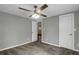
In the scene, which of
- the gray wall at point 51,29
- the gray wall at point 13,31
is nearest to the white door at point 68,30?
the gray wall at point 51,29

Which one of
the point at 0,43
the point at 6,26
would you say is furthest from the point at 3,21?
the point at 0,43

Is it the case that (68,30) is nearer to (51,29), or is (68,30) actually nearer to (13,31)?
(51,29)

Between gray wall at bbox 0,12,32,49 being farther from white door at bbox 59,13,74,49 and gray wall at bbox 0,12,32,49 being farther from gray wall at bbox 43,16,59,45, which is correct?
white door at bbox 59,13,74,49

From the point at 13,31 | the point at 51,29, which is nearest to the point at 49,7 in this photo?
the point at 51,29

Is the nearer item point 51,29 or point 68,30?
point 68,30

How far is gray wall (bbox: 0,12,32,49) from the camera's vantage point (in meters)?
1.96

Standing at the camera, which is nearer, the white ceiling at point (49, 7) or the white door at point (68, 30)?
the white ceiling at point (49, 7)

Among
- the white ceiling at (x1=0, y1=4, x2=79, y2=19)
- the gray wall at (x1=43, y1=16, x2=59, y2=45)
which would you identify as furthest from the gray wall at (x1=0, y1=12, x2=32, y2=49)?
the gray wall at (x1=43, y1=16, x2=59, y2=45)

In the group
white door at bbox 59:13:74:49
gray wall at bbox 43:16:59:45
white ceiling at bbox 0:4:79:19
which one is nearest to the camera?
white ceiling at bbox 0:4:79:19

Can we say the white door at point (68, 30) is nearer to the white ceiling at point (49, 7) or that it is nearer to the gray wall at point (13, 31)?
the white ceiling at point (49, 7)

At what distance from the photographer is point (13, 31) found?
2.18 metres

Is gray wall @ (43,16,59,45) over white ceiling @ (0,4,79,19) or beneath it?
beneath

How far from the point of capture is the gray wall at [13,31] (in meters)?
1.96

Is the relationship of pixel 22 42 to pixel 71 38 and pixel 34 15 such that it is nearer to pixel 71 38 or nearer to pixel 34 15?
pixel 34 15
